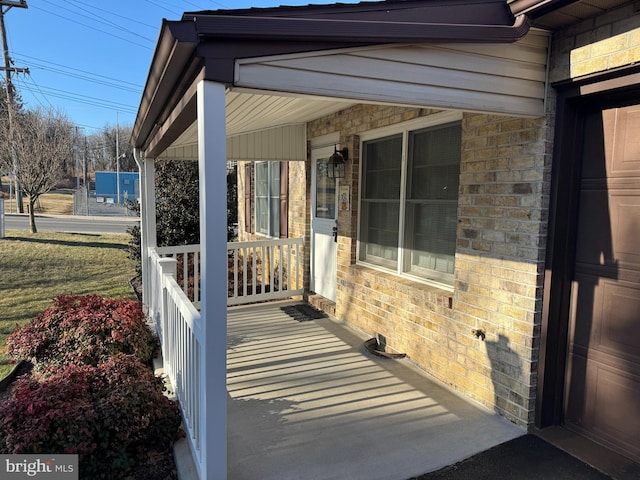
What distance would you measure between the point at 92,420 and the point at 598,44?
351 cm

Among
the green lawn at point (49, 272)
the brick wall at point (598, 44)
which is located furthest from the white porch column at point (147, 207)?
the brick wall at point (598, 44)

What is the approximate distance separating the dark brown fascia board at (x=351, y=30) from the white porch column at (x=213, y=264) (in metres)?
0.24

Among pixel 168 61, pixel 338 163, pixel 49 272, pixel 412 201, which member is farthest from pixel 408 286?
pixel 49 272

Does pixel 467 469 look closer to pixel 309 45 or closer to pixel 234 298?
pixel 309 45

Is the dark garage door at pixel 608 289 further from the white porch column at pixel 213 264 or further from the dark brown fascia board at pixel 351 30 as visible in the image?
the white porch column at pixel 213 264

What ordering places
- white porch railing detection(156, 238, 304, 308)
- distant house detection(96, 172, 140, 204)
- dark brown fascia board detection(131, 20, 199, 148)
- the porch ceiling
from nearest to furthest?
1. dark brown fascia board detection(131, 20, 199, 148)
2. the porch ceiling
3. white porch railing detection(156, 238, 304, 308)
4. distant house detection(96, 172, 140, 204)

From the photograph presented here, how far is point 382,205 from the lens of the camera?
4508 mm

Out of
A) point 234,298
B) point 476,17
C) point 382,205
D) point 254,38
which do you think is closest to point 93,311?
point 234,298

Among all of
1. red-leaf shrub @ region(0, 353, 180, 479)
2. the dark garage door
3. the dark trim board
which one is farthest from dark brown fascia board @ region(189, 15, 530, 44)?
red-leaf shrub @ region(0, 353, 180, 479)

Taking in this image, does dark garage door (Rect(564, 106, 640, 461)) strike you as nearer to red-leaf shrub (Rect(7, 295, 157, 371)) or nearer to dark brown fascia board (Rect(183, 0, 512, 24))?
dark brown fascia board (Rect(183, 0, 512, 24))

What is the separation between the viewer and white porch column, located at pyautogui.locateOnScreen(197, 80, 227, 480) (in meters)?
1.92

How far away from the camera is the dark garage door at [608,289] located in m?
2.38

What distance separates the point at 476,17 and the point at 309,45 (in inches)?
38.3

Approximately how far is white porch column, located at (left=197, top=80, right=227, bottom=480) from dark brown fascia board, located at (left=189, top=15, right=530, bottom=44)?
242mm
